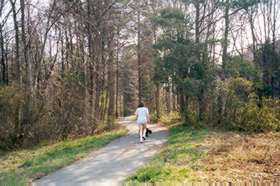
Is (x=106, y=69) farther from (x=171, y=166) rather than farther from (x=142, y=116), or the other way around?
(x=171, y=166)

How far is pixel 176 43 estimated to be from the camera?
70.0ft

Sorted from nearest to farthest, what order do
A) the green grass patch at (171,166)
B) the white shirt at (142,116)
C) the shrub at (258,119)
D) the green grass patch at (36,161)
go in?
the green grass patch at (171,166) < the green grass patch at (36,161) < the white shirt at (142,116) < the shrub at (258,119)

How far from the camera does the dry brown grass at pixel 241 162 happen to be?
8.33 meters

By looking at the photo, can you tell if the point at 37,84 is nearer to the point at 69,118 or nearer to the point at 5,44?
the point at 69,118

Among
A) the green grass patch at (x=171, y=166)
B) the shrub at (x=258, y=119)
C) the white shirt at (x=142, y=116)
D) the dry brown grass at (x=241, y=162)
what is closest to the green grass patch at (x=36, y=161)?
the white shirt at (x=142, y=116)

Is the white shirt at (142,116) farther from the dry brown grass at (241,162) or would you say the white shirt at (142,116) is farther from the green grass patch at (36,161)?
the dry brown grass at (241,162)

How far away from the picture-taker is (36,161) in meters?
12.7

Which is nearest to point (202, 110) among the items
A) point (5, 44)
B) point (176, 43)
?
point (176, 43)

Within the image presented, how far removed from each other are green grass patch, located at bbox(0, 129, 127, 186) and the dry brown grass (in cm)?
459

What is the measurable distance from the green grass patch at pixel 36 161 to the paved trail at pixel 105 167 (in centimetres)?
44

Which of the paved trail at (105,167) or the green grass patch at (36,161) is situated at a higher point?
the paved trail at (105,167)

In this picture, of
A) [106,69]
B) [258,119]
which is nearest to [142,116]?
[258,119]

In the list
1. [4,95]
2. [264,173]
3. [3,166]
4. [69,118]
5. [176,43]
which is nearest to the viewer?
[264,173]

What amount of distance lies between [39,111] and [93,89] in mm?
4887
